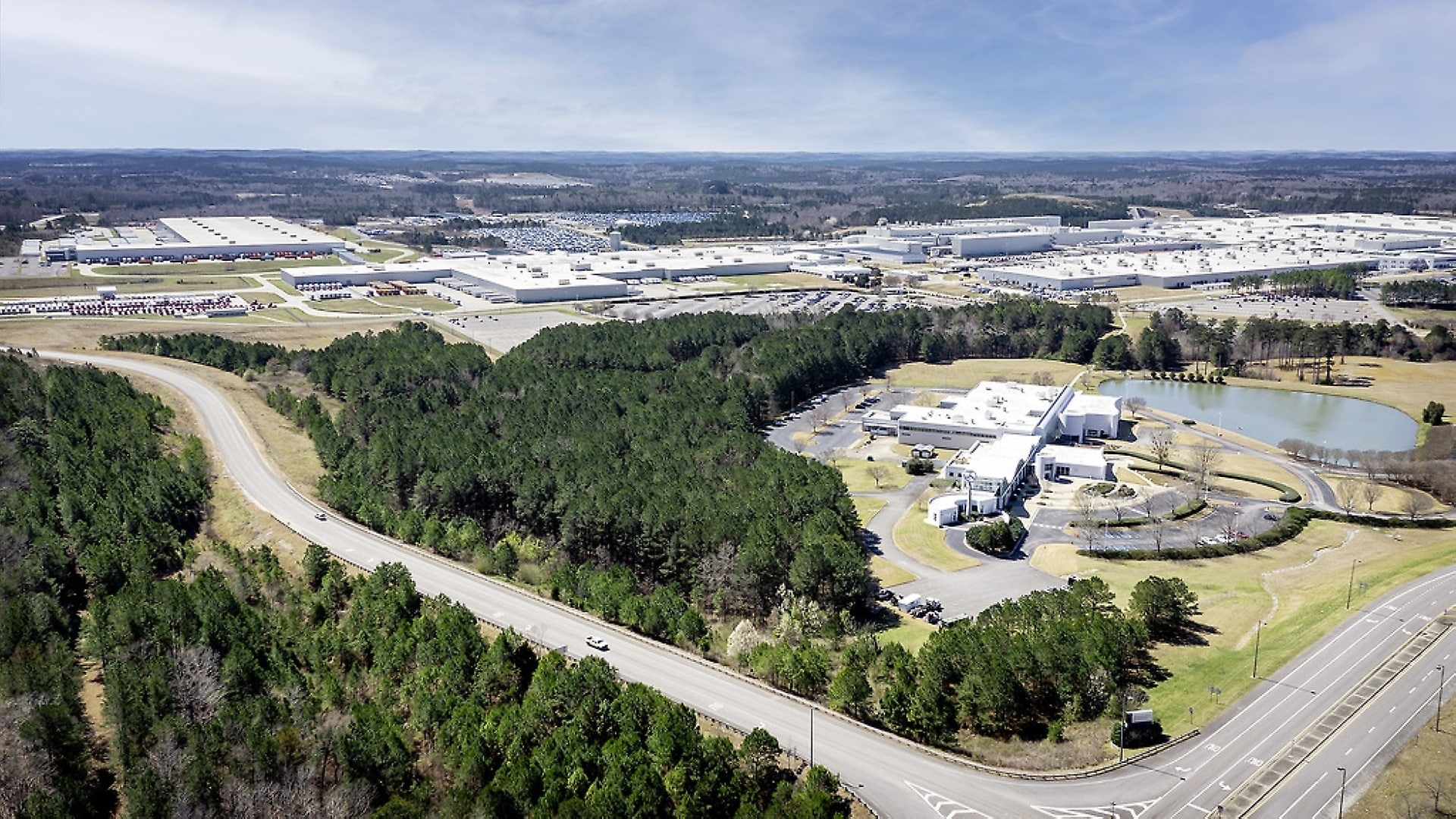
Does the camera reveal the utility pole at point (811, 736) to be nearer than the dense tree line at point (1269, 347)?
Yes

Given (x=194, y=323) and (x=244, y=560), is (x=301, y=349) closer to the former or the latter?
(x=194, y=323)

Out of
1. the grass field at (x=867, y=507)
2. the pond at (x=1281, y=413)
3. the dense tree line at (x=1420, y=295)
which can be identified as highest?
the dense tree line at (x=1420, y=295)

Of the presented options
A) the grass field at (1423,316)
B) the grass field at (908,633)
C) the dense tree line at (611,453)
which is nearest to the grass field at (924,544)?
the dense tree line at (611,453)

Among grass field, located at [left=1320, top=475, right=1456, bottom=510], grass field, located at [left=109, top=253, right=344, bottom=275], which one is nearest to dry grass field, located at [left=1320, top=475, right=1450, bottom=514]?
grass field, located at [left=1320, top=475, right=1456, bottom=510]

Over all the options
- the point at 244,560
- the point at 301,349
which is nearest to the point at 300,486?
the point at 244,560

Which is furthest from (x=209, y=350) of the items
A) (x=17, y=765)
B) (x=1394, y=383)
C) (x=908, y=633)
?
(x=1394, y=383)

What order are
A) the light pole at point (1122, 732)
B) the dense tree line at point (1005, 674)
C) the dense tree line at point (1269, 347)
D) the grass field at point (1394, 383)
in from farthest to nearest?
1. the dense tree line at point (1269, 347)
2. the grass field at point (1394, 383)
3. the dense tree line at point (1005, 674)
4. the light pole at point (1122, 732)

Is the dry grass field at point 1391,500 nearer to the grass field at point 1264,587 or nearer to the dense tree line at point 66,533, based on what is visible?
the grass field at point 1264,587
